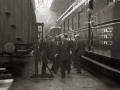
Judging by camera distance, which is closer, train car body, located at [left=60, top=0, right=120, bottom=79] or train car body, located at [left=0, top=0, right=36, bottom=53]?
train car body, located at [left=0, top=0, right=36, bottom=53]

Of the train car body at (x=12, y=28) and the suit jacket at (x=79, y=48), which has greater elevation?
the train car body at (x=12, y=28)

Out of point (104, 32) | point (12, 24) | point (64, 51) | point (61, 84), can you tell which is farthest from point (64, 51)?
point (12, 24)

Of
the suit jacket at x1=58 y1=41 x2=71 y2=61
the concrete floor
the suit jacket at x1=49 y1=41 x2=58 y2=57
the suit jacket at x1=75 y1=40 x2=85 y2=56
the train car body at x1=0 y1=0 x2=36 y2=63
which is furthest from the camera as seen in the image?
the suit jacket at x1=49 y1=41 x2=58 y2=57

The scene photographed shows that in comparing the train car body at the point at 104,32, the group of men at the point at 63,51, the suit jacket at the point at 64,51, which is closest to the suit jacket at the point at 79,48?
the group of men at the point at 63,51

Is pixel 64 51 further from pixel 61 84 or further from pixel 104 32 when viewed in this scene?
pixel 104 32

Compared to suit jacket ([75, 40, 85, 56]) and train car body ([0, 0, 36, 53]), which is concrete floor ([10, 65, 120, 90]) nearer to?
train car body ([0, 0, 36, 53])

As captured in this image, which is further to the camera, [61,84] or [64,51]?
[64,51]

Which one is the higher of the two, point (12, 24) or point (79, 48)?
point (12, 24)

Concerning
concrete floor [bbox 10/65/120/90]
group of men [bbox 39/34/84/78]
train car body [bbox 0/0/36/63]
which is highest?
train car body [bbox 0/0/36/63]

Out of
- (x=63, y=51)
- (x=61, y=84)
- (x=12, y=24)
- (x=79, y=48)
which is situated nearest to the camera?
(x=12, y=24)

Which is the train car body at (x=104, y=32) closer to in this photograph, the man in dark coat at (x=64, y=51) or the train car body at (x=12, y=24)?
the man in dark coat at (x=64, y=51)

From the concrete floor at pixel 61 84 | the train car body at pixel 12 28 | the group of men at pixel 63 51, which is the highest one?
the train car body at pixel 12 28

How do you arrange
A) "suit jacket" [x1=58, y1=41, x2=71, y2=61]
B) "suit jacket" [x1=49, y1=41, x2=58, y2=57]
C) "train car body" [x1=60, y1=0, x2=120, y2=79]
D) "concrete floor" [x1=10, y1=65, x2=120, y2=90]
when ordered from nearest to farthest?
"train car body" [x1=60, y1=0, x2=120, y2=79], "concrete floor" [x1=10, y1=65, x2=120, y2=90], "suit jacket" [x1=58, y1=41, x2=71, y2=61], "suit jacket" [x1=49, y1=41, x2=58, y2=57]

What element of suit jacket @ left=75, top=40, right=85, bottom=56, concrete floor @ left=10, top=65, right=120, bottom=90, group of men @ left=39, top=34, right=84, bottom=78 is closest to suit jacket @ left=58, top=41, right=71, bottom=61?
group of men @ left=39, top=34, right=84, bottom=78
